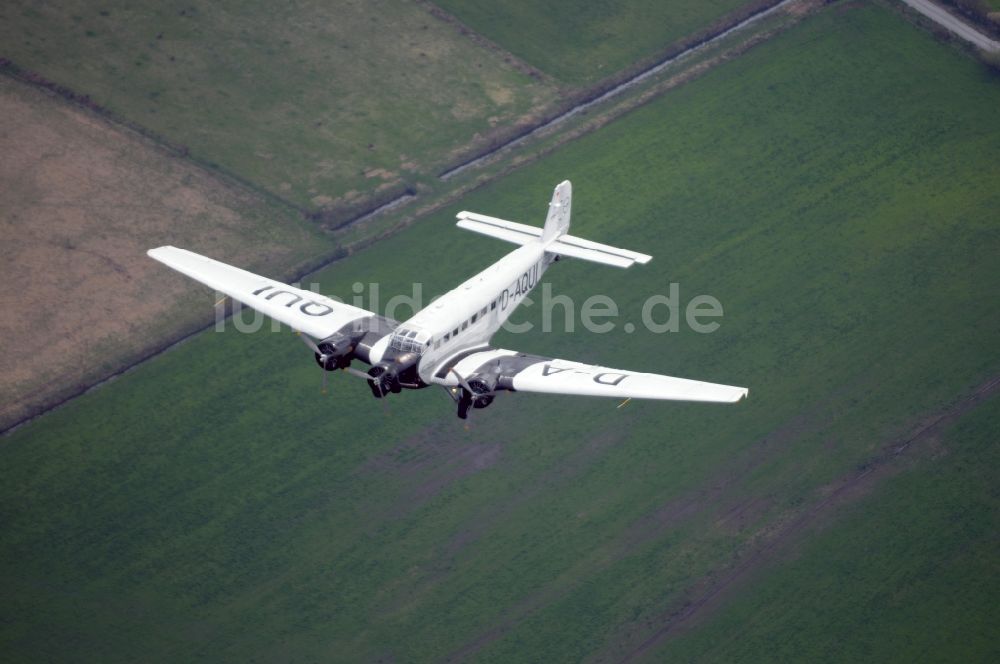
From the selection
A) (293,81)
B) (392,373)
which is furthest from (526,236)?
(293,81)

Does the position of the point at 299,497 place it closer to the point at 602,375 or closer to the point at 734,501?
the point at 602,375

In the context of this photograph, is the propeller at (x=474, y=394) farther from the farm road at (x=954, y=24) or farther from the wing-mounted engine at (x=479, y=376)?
the farm road at (x=954, y=24)

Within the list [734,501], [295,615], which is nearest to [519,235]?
[734,501]

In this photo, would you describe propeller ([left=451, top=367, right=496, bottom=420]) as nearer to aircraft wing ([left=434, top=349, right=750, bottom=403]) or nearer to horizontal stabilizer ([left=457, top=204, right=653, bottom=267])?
aircraft wing ([left=434, top=349, right=750, bottom=403])

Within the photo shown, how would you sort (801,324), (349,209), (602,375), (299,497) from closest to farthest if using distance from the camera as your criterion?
(602,375), (299,497), (801,324), (349,209)

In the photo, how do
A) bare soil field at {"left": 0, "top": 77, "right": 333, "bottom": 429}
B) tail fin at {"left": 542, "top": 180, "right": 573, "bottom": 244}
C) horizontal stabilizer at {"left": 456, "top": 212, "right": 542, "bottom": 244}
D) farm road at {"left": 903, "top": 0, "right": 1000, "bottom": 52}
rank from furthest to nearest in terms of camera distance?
farm road at {"left": 903, "top": 0, "right": 1000, "bottom": 52} → bare soil field at {"left": 0, "top": 77, "right": 333, "bottom": 429} → tail fin at {"left": 542, "top": 180, "right": 573, "bottom": 244} → horizontal stabilizer at {"left": 456, "top": 212, "right": 542, "bottom": 244}

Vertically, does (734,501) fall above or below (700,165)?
below

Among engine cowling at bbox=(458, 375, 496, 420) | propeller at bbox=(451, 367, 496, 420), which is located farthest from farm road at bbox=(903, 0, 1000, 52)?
propeller at bbox=(451, 367, 496, 420)
